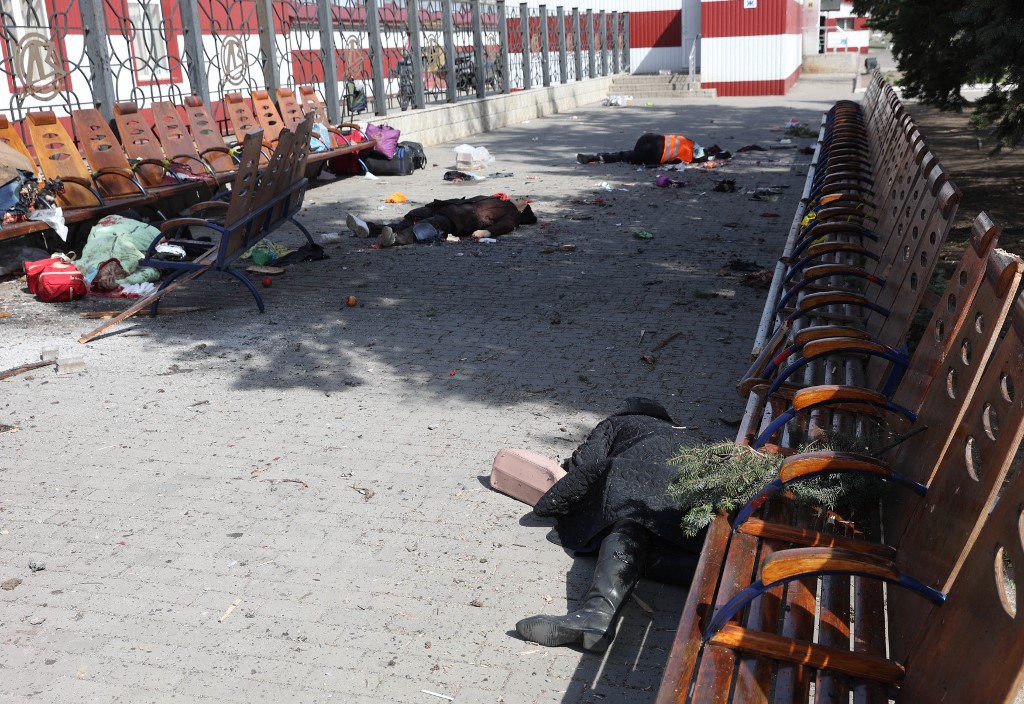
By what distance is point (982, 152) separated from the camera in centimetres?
1445

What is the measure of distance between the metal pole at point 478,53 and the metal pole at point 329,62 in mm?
5710

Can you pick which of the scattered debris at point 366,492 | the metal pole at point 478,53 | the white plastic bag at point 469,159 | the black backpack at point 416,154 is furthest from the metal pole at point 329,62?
the scattered debris at point 366,492

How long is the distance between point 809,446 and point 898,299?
43.7 inches

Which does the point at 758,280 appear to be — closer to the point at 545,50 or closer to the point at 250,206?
the point at 250,206

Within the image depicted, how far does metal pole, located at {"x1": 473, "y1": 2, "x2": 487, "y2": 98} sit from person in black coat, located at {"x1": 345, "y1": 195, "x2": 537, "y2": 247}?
473 inches

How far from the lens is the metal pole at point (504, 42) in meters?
22.7

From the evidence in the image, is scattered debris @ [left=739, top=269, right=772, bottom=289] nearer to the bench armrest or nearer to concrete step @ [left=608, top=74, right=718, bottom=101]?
the bench armrest

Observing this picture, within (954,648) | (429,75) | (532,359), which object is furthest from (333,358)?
(429,75)

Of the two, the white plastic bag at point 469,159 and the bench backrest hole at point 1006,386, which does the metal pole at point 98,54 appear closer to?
the white plastic bag at point 469,159

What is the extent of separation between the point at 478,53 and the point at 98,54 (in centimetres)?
1108

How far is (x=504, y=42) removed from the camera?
74.7 feet

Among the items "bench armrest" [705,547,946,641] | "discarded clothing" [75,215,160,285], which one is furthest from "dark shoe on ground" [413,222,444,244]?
"bench armrest" [705,547,946,641]

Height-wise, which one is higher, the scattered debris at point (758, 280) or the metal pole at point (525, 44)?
the metal pole at point (525, 44)

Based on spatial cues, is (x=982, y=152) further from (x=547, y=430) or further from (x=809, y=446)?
Result: (x=809, y=446)
